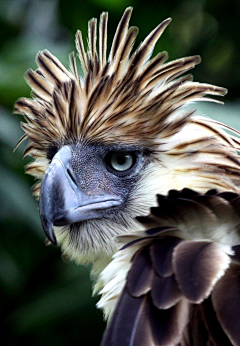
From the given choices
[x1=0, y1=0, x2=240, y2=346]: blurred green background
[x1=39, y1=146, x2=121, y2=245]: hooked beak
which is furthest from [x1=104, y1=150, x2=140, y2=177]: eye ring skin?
[x1=0, y1=0, x2=240, y2=346]: blurred green background

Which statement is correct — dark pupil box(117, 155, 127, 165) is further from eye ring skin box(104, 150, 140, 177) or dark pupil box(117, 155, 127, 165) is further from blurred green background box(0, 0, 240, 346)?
blurred green background box(0, 0, 240, 346)

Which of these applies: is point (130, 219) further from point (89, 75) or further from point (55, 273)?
point (55, 273)

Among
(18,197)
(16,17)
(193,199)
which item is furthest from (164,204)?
(16,17)

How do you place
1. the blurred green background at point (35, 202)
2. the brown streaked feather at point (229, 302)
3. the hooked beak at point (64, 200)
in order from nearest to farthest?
the brown streaked feather at point (229, 302) < the hooked beak at point (64, 200) < the blurred green background at point (35, 202)

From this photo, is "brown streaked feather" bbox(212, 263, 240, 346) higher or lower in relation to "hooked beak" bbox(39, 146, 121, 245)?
lower

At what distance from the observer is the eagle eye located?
2.57 m

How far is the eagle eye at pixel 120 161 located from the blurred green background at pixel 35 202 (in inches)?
52.2

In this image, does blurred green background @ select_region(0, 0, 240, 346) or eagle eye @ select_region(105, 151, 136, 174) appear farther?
blurred green background @ select_region(0, 0, 240, 346)

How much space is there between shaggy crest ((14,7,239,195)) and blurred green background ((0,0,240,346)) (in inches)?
49.5

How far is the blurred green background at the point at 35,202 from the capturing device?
13.7 ft

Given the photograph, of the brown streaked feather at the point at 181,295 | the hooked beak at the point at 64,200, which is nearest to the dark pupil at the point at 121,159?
the hooked beak at the point at 64,200

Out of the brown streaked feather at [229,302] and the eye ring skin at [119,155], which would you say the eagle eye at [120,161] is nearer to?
the eye ring skin at [119,155]

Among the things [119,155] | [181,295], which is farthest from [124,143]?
[181,295]

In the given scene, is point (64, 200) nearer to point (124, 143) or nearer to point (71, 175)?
point (71, 175)
